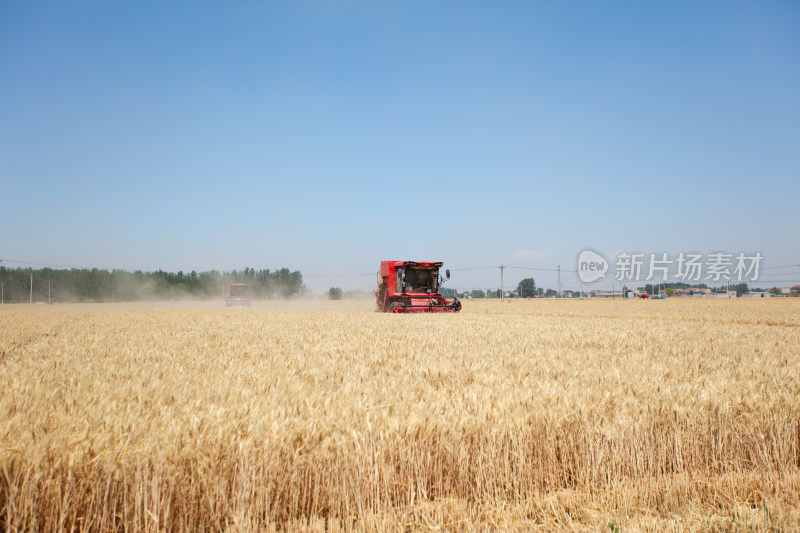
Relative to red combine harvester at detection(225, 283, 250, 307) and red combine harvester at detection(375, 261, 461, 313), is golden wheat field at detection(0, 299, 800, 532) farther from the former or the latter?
red combine harvester at detection(225, 283, 250, 307)

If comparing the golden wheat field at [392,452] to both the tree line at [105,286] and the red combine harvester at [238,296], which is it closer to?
Result: the red combine harvester at [238,296]

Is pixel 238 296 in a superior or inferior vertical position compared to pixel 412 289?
inferior

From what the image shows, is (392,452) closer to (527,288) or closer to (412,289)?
(412,289)

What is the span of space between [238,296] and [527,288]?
123 meters

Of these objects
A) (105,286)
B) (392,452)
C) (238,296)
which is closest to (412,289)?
(238,296)

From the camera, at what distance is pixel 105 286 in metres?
99.8

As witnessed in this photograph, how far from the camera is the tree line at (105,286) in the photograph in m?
99.2

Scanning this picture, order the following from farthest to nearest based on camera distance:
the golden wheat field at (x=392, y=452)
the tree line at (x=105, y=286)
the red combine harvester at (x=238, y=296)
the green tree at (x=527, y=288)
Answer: the green tree at (x=527, y=288), the tree line at (x=105, y=286), the red combine harvester at (x=238, y=296), the golden wheat field at (x=392, y=452)

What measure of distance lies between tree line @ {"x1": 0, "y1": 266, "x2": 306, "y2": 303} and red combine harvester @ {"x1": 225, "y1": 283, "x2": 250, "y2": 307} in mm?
66909

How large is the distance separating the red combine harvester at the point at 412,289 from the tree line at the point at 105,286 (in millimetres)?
87014

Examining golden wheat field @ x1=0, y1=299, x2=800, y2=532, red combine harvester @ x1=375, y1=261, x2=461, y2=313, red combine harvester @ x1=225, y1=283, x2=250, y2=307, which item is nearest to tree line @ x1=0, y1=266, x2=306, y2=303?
red combine harvester @ x1=225, y1=283, x2=250, y2=307

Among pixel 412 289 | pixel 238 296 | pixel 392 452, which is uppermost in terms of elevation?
pixel 412 289

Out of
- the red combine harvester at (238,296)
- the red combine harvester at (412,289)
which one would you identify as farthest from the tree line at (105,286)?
the red combine harvester at (412,289)

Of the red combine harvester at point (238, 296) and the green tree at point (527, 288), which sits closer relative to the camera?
the red combine harvester at point (238, 296)
